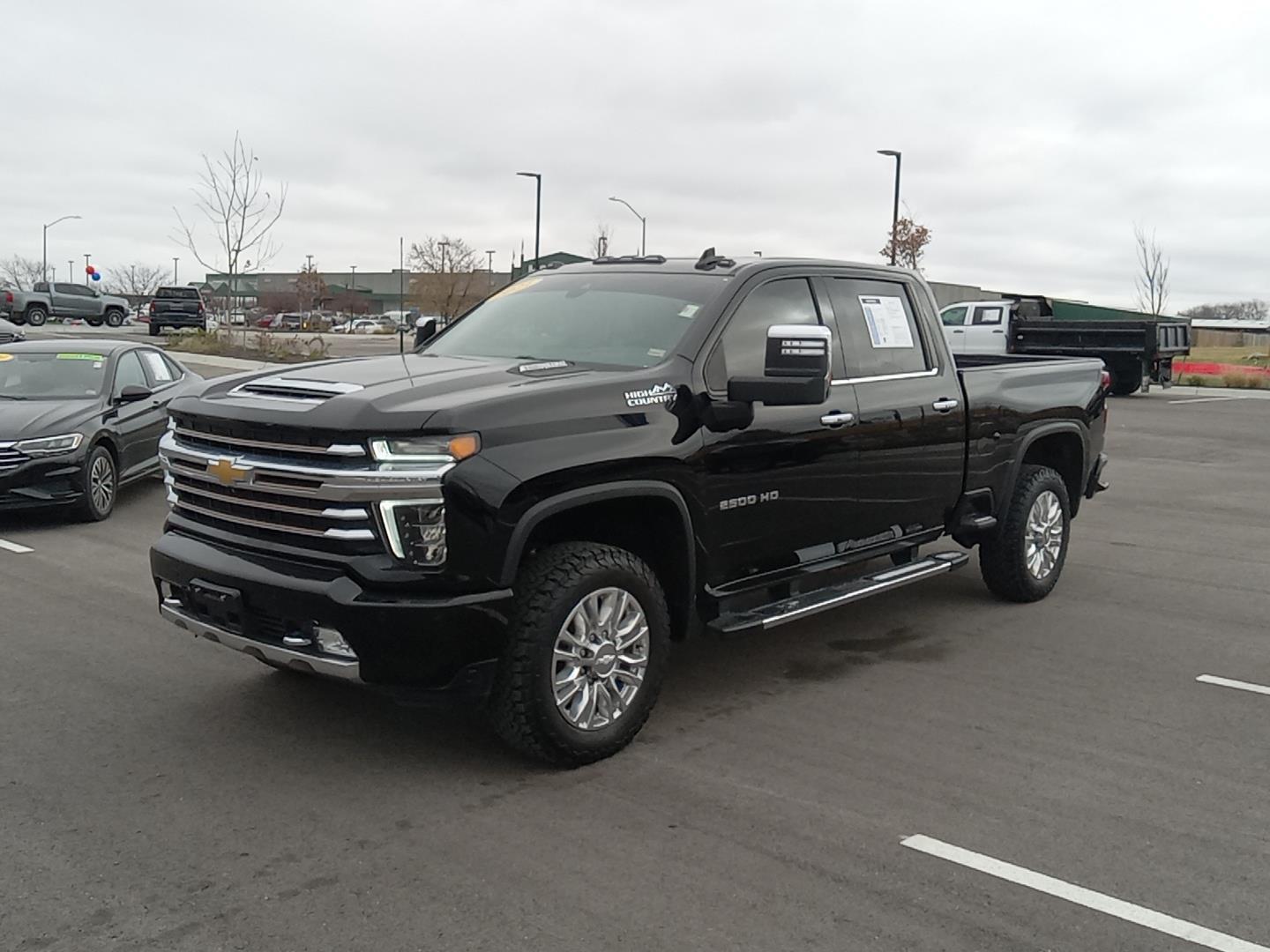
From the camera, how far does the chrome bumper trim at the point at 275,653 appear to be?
13.9 ft

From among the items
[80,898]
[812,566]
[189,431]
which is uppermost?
[189,431]

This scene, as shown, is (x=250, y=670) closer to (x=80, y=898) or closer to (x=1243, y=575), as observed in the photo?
(x=80, y=898)

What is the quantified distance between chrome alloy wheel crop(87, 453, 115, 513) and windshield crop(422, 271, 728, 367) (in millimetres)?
4799

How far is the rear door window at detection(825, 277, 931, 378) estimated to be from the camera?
6.09m

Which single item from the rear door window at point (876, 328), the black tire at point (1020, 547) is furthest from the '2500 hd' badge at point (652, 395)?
the black tire at point (1020, 547)

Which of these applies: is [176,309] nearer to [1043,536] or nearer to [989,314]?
[989,314]

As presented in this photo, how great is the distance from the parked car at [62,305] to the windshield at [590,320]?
41.9 meters

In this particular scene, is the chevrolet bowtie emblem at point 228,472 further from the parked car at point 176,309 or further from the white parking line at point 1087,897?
the parked car at point 176,309

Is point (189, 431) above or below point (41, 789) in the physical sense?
above

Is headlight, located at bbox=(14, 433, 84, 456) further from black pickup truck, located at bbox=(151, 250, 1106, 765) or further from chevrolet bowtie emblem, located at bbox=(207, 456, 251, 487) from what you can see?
chevrolet bowtie emblem, located at bbox=(207, 456, 251, 487)

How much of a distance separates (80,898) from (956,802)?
2953 millimetres

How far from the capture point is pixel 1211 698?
5.65 metres

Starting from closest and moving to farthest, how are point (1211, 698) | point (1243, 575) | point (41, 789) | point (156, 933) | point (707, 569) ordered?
point (156, 933), point (41, 789), point (707, 569), point (1211, 698), point (1243, 575)

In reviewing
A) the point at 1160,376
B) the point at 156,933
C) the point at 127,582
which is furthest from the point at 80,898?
the point at 1160,376
